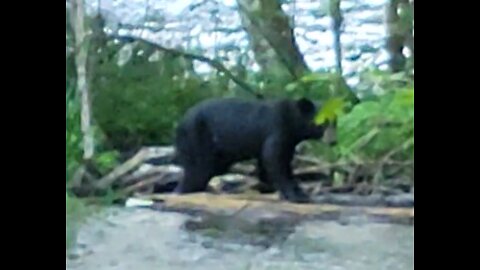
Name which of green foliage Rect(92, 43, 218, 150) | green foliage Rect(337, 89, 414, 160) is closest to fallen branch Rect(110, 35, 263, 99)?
green foliage Rect(92, 43, 218, 150)

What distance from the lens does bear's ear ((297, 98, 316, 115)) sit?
3.59 ft

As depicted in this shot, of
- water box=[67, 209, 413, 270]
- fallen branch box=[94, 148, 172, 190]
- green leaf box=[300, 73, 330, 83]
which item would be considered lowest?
water box=[67, 209, 413, 270]

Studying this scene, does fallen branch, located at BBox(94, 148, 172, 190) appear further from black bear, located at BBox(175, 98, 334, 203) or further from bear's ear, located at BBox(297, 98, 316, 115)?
bear's ear, located at BBox(297, 98, 316, 115)

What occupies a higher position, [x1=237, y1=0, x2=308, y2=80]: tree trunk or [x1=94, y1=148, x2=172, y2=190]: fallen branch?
[x1=237, y1=0, x2=308, y2=80]: tree trunk

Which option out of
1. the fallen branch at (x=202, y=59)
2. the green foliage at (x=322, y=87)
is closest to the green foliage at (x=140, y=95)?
the fallen branch at (x=202, y=59)

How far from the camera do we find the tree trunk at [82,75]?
1.10 meters

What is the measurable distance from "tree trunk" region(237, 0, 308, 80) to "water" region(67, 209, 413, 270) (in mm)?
198

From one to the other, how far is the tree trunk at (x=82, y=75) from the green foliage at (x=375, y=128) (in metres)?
0.31

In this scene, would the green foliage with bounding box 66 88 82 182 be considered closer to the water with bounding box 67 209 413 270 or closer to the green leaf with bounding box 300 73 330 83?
the water with bounding box 67 209 413 270

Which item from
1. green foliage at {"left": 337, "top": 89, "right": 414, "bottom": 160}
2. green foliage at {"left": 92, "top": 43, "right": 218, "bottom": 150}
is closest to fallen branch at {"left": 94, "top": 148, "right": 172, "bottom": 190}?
green foliage at {"left": 92, "top": 43, "right": 218, "bottom": 150}

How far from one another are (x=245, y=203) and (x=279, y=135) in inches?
3.8

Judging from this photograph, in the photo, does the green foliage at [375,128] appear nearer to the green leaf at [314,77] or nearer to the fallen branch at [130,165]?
the green leaf at [314,77]
